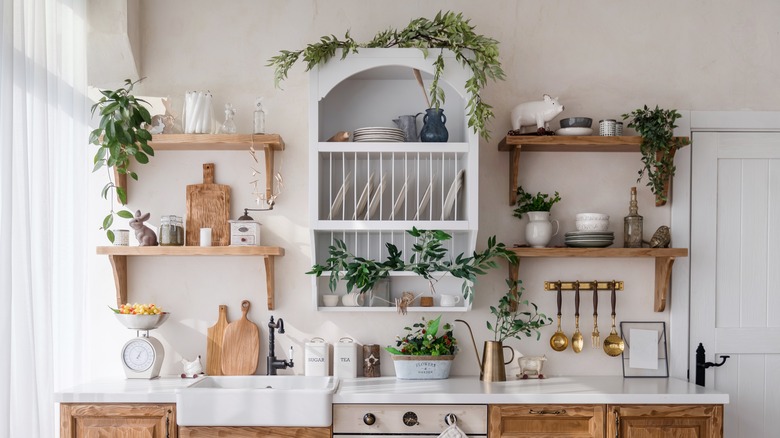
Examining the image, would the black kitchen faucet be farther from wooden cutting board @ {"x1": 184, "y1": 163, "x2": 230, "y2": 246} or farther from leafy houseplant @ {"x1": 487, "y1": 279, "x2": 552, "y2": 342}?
leafy houseplant @ {"x1": 487, "y1": 279, "x2": 552, "y2": 342}

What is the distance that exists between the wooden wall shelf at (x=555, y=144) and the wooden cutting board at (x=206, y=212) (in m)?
1.28

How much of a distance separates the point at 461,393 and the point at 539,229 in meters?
0.81

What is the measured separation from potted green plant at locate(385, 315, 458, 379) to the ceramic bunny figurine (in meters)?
1.13

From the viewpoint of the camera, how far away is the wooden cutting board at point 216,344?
3.17m

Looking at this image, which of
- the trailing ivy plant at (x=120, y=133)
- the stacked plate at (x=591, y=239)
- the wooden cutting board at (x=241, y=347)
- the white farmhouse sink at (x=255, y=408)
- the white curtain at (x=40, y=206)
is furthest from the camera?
the wooden cutting board at (x=241, y=347)

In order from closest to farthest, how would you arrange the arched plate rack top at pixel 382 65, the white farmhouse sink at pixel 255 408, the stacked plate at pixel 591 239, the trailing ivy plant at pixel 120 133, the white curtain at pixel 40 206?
the white curtain at pixel 40 206
the white farmhouse sink at pixel 255 408
the trailing ivy plant at pixel 120 133
the arched plate rack top at pixel 382 65
the stacked plate at pixel 591 239

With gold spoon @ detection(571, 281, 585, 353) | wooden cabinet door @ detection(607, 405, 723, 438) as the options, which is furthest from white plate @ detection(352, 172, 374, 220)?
wooden cabinet door @ detection(607, 405, 723, 438)

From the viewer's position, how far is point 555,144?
120 inches

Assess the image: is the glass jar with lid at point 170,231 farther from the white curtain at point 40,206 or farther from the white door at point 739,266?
the white door at point 739,266

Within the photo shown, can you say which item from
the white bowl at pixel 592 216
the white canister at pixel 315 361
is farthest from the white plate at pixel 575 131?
the white canister at pixel 315 361

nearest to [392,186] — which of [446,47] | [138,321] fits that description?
[446,47]

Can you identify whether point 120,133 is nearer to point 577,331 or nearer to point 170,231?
point 170,231

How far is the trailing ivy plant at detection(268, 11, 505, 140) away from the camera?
290cm

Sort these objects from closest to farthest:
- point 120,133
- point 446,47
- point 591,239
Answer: point 120,133 < point 446,47 < point 591,239
